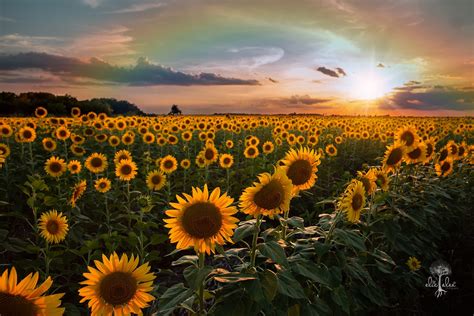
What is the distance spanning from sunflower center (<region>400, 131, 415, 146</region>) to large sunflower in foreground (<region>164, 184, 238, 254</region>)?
3.76 metres

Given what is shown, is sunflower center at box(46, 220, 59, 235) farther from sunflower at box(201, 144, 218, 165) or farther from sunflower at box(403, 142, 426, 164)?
sunflower at box(403, 142, 426, 164)

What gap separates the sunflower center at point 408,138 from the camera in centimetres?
539

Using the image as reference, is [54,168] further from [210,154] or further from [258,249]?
[258,249]

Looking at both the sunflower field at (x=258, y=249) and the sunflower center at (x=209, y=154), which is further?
A: the sunflower center at (x=209, y=154)

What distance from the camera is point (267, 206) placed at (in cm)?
283

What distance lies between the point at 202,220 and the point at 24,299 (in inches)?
42.7

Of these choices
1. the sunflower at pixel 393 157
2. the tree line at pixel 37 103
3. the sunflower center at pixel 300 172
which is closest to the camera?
the sunflower center at pixel 300 172

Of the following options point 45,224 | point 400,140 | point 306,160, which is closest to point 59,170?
point 45,224

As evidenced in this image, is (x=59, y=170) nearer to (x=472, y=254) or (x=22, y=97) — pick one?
(x=472, y=254)

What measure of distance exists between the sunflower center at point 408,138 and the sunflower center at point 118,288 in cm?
438

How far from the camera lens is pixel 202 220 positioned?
249 cm

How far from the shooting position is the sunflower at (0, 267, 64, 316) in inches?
65.5

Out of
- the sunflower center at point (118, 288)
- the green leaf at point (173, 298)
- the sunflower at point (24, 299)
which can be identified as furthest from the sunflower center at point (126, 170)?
the sunflower at point (24, 299)

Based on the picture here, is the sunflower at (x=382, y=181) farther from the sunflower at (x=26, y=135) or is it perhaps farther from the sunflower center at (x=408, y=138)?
the sunflower at (x=26, y=135)
